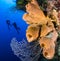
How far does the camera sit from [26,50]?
4.46ft

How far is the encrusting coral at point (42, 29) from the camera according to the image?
3.50 ft

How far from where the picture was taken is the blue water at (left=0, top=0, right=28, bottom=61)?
1438 millimetres

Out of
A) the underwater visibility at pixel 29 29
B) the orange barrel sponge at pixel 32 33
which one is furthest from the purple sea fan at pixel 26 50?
the orange barrel sponge at pixel 32 33

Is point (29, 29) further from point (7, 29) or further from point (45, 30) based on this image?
point (7, 29)

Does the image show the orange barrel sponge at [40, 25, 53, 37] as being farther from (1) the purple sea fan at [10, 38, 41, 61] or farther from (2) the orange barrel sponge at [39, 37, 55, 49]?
(1) the purple sea fan at [10, 38, 41, 61]

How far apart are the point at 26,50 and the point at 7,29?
22cm

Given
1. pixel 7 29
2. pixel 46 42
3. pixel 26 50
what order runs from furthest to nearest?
pixel 7 29, pixel 26 50, pixel 46 42

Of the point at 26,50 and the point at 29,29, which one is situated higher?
the point at 29,29

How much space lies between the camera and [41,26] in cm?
111

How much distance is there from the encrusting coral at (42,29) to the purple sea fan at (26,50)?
227 millimetres

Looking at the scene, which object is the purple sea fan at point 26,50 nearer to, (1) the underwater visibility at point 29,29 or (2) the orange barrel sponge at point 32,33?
(1) the underwater visibility at point 29,29

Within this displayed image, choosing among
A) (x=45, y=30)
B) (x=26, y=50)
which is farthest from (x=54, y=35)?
(x=26, y=50)

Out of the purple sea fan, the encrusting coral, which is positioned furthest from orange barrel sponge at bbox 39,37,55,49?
the purple sea fan

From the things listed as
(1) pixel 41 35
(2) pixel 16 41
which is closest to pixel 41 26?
(1) pixel 41 35
